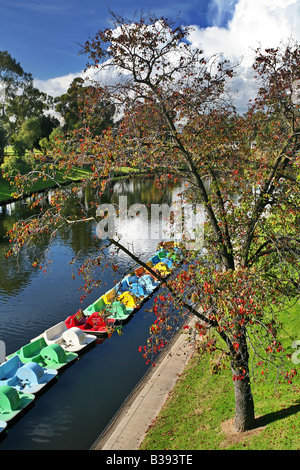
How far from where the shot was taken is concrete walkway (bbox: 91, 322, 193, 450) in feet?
44.4

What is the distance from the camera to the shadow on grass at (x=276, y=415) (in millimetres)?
12755

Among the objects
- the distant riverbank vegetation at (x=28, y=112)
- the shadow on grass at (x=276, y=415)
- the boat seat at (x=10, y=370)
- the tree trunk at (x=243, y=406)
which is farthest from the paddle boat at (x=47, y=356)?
the distant riverbank vegetation at (x=28, y=112)

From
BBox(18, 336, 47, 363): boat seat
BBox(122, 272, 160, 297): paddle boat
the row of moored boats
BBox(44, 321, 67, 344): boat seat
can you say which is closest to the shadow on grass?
the row of moored boats

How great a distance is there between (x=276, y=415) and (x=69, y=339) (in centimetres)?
1163

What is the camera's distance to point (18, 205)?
64625 millimetres

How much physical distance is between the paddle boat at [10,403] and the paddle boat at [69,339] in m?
4.86

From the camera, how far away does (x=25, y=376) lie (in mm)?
17781

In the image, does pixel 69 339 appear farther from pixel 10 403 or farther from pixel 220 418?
pixel 220 418

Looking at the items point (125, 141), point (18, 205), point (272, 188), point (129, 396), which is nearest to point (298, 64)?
point (272, 188)

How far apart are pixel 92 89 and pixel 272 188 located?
19.8 feet

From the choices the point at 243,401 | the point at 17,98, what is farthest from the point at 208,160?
the point at 17,98

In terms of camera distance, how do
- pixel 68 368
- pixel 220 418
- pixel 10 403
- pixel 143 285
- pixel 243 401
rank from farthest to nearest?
pixel 143 285
pixel 68 368
pixel 10 403
pixel 220 418
pixel 243 401

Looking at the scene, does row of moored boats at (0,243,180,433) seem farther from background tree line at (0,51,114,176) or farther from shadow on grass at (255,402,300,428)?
background tree line at (0,51,114,176)
